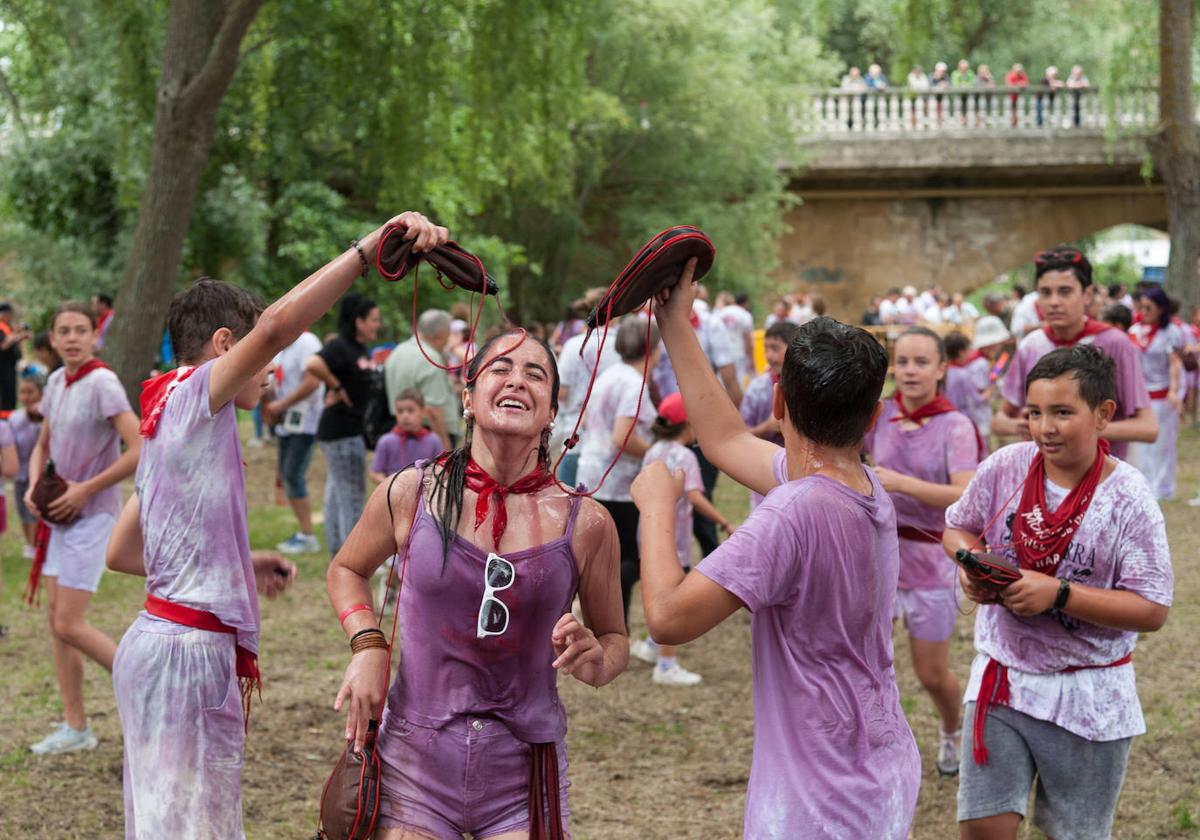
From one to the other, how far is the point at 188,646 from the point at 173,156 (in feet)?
31.3

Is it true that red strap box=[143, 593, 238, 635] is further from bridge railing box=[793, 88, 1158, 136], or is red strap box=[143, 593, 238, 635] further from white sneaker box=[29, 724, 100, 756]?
bridge railing box=[793, 88, 1158, 136]

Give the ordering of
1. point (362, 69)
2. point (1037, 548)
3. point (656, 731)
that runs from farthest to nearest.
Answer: point (362, 69)
point (656, 731)
point (1037, 548)

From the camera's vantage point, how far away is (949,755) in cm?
607

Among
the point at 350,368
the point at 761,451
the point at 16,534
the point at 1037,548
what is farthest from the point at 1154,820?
the point at 16,534

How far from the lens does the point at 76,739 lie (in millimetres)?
6371

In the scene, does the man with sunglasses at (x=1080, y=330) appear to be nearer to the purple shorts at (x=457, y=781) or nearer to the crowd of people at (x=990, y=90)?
the purple shorts at (x=457, y=781)

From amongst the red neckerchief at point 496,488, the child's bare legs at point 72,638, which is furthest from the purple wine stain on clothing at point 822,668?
the child's bare legs at point 72,638

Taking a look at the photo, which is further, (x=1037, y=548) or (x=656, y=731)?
(x=656, y=731)

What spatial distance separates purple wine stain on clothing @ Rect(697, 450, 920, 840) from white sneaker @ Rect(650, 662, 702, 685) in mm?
4787

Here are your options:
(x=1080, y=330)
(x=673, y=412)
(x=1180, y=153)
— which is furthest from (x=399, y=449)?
(x=1180, y=153)

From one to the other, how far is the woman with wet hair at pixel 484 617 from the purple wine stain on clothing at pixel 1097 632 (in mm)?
1273

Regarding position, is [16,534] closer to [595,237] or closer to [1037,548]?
[1037,548]

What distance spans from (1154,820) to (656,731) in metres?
2.41

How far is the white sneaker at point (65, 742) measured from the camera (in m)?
6.32
